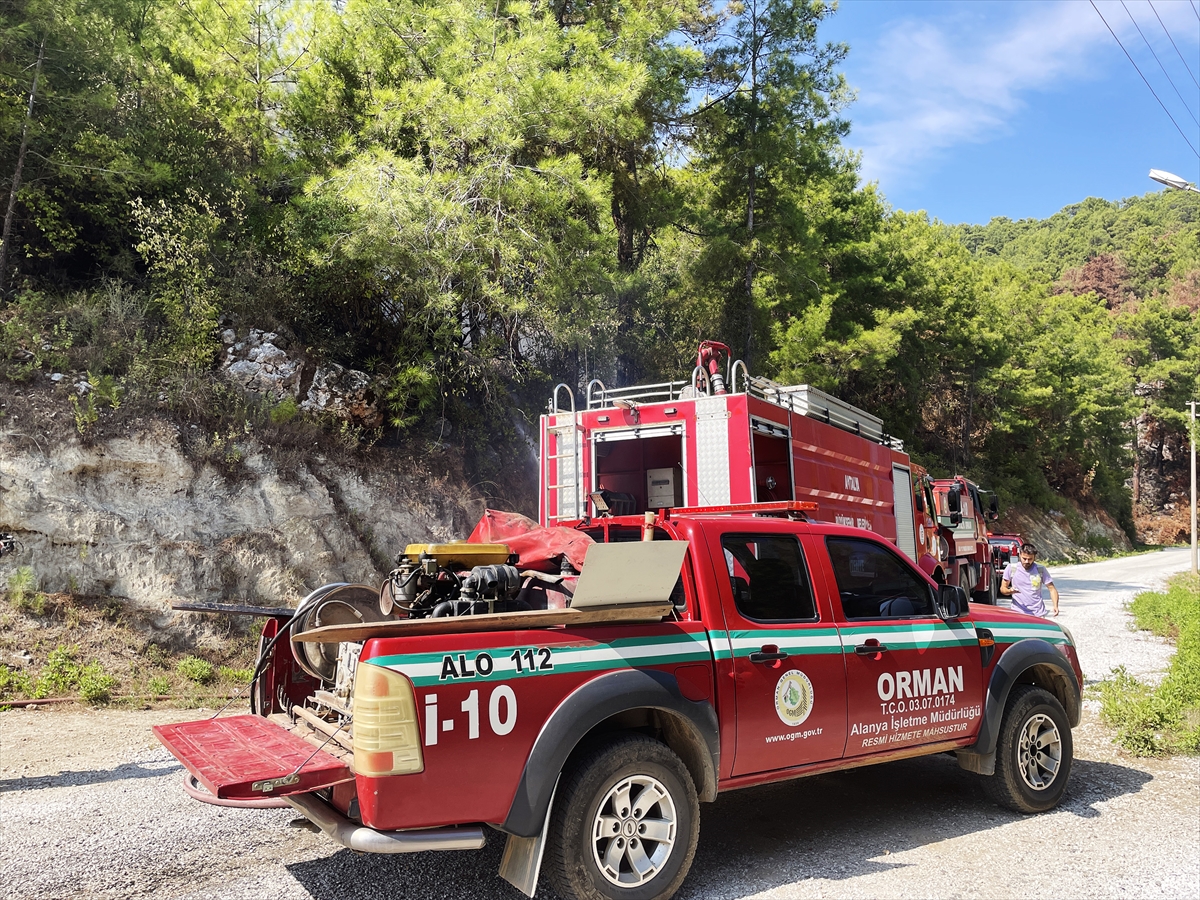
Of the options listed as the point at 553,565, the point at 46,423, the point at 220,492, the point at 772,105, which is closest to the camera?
the point at 553,565

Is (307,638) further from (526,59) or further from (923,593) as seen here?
(526,59)

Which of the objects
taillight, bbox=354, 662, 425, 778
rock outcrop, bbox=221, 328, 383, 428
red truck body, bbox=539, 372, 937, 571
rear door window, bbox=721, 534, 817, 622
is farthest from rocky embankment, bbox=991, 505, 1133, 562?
taillight, bbox=354, 662, 425, 778

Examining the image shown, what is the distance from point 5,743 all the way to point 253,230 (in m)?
9.26

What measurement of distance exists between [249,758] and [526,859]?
1.30 meters

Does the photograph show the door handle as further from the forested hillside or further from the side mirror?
the forested hillside

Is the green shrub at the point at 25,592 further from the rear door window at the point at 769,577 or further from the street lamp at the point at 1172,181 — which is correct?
the street lamp at the point at 1172,181

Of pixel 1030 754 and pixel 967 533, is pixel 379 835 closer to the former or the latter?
pixel 1030 754

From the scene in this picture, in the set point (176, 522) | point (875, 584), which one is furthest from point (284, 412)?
point (875, 584)

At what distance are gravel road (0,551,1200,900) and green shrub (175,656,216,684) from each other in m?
2.52

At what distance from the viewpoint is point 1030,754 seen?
215 inches

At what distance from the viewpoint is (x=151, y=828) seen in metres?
5.21

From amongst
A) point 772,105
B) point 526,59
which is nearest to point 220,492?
point 526,59

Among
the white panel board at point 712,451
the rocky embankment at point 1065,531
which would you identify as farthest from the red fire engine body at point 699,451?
the rocky embankment at point 1065,531

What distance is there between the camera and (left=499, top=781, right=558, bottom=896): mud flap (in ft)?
11.6
